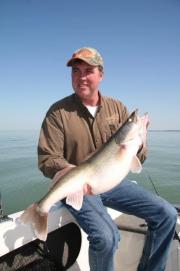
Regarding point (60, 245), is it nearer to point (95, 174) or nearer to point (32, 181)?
point (95, 174)

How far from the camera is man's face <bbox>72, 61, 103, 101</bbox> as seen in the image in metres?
3.47

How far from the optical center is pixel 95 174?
2727 millimetres

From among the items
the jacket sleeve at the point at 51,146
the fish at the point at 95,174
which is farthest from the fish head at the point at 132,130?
the jacket sleeve at the point at 51,146

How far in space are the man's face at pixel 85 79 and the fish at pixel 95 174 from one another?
0.97m

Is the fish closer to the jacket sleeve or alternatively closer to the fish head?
the fish head

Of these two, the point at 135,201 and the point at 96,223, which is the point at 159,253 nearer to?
the point at 135,201

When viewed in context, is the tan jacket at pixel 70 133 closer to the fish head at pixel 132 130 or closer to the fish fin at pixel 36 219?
the fish fin at pixel 36 219

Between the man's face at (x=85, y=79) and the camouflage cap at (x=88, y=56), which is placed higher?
the camouflage cap at (x=88, y=56)

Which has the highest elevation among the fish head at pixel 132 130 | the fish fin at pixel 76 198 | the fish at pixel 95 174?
the fish head at pixel 132 130

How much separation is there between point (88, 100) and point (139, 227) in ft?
5.85

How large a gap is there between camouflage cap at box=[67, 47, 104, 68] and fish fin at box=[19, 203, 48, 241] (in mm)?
1732

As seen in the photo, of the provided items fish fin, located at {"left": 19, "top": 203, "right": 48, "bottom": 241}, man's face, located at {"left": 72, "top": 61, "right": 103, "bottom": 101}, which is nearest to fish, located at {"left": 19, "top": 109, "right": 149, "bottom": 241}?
fish fin, located at {"left": 19, "top": 203, "right": 48, "bottom": 241}

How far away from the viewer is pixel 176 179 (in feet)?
53.6

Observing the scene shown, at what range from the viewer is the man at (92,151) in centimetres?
307
